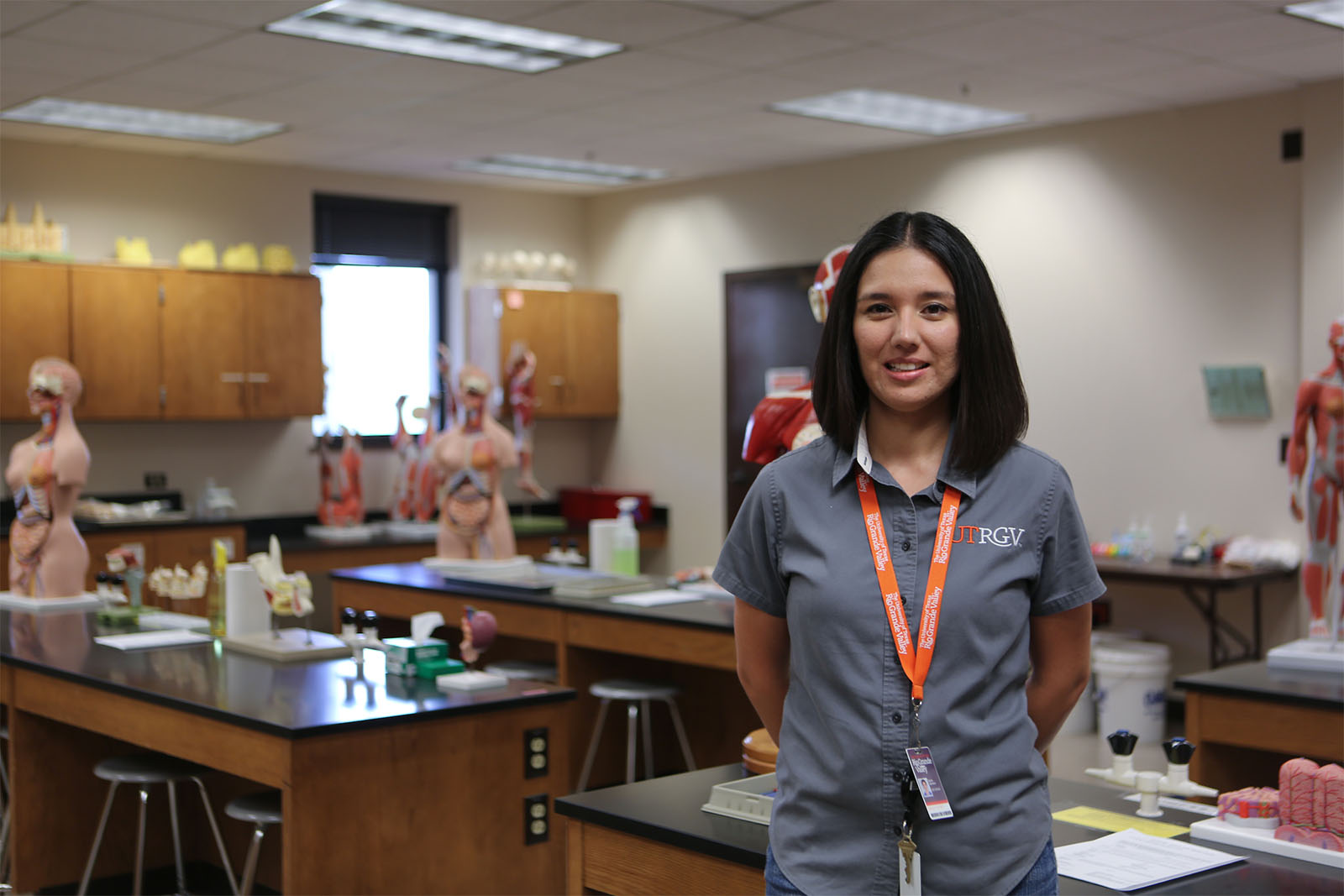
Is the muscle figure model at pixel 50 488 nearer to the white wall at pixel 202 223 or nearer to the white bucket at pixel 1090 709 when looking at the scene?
the white wall at pixel 202 223

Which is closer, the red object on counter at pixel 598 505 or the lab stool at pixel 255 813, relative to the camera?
the lab stool at pixel 255 813

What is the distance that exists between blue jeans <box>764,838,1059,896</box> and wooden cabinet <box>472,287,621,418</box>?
7.31 m

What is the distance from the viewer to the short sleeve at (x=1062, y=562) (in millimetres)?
1652

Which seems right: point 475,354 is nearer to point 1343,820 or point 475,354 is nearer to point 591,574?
point 591,574

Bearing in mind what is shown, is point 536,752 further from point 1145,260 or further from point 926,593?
point 1145,260

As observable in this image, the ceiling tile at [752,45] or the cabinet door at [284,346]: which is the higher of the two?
the ceiling tile at [752,45]

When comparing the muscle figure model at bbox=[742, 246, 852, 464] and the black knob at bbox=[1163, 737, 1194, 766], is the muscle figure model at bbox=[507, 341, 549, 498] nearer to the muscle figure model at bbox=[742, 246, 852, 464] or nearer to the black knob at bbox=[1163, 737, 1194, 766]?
the muscle figure model at bbox=[742, 246, 852, 464]

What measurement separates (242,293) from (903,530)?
6.78 metres

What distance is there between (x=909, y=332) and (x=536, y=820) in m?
2.29

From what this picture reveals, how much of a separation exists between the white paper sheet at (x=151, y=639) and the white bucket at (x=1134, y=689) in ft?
12.9

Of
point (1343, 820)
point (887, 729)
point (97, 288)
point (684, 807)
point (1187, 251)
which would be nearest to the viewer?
point (887, 729)

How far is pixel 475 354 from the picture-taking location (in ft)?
29.4

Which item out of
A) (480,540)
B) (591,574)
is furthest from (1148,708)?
(480,540)

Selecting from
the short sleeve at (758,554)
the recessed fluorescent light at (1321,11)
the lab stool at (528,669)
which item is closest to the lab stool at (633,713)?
the lab stool at (528,669)
